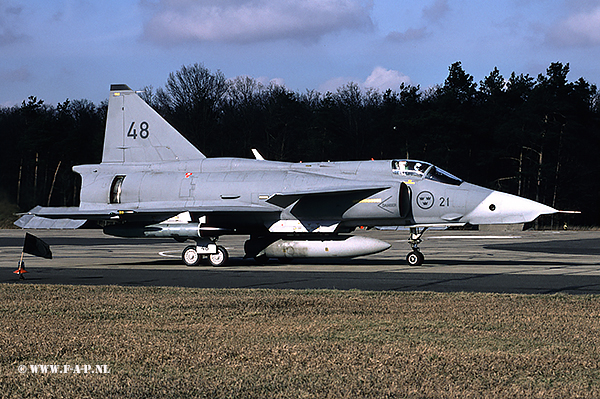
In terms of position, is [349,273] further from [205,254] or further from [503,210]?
[205,254]

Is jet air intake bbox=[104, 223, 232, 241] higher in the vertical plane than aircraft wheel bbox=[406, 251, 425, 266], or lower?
higher

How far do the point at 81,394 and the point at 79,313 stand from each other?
3.97 meters

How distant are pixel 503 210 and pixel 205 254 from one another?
26.7 ft

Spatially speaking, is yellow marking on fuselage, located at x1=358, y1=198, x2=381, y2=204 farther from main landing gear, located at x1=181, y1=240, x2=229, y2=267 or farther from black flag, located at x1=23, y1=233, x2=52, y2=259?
black flag, located at x1=23, y1=233, x2=52, y2=259

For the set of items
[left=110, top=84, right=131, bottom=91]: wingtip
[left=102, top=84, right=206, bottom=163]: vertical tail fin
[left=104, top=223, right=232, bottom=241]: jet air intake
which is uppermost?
[left=110, top=84, right=131, bottom=91]: wingtip

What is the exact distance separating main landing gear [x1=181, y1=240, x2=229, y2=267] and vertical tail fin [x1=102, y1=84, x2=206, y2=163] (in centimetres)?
330

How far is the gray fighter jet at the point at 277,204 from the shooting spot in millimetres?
17203

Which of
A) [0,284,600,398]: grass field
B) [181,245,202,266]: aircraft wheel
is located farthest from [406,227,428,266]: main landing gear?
[0,284,600,398]: grass field

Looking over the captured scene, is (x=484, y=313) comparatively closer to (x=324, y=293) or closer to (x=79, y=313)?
(x=324, y=293)

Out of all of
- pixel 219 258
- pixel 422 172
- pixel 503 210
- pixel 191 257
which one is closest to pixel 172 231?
pixel 191 257

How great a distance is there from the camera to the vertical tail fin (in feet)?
66.5

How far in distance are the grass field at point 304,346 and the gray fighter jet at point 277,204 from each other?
7.39m

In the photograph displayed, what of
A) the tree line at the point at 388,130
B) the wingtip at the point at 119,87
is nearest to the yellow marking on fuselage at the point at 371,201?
the wingtip at the point at 119,87

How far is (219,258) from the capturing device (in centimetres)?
1828
